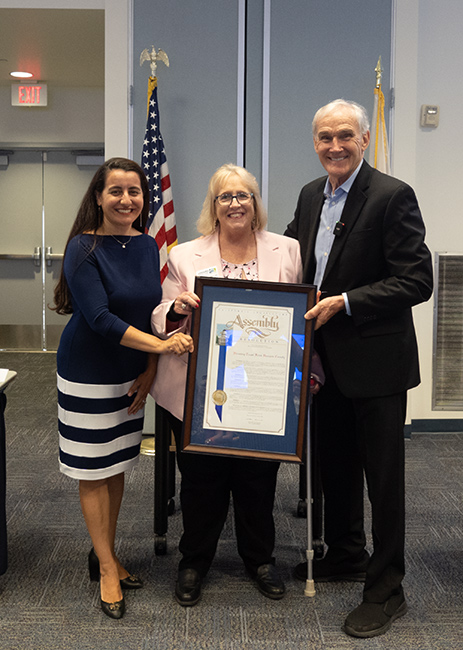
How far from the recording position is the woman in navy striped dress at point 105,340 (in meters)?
2.13

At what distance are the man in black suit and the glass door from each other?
20.9 ft

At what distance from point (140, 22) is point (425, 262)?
309 centimetres

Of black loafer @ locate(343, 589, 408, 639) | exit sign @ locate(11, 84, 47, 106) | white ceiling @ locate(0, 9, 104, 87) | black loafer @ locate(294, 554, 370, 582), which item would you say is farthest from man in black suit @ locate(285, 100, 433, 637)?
exit sign @ locate(11, 84, 47, 106)

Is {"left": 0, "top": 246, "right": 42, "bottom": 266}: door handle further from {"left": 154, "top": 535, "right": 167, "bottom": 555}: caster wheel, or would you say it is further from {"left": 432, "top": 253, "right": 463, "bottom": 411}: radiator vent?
{"left": 154, "top": 535, "right": 167, "bottom": 555}: caster wheel

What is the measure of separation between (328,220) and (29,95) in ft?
20.8

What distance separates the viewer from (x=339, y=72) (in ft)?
14.3

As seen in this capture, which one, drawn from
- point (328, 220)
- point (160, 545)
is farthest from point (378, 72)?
point (160, 545)

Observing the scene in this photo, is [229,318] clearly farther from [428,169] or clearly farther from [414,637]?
[428,169]

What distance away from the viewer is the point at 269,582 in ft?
7.85

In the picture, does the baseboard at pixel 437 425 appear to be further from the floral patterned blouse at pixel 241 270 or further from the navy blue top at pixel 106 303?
the navy blue top at pixel 106 303

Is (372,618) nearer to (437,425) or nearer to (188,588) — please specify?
(188,588)

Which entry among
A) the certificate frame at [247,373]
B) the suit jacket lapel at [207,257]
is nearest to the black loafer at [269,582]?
the certificate frame at [247,373]

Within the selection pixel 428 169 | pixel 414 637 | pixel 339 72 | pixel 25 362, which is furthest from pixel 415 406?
pixel 25 362

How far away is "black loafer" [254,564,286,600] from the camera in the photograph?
2.36 m
